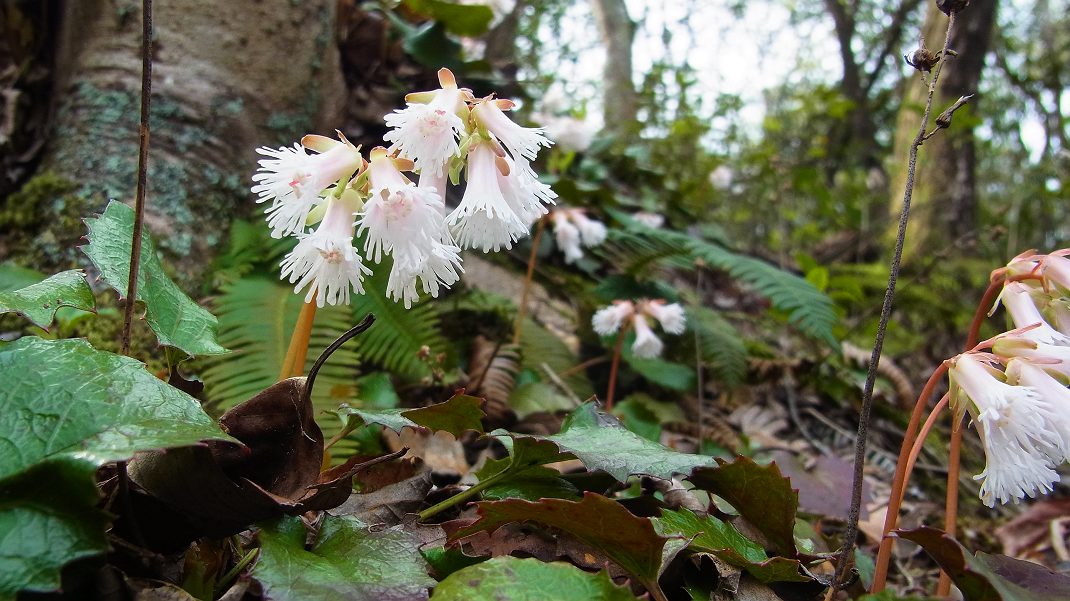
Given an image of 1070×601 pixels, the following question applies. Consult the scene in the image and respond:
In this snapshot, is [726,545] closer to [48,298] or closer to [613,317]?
[48,298]

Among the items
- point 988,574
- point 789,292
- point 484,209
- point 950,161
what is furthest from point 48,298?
point 950,161

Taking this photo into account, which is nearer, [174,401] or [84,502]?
[84,502]

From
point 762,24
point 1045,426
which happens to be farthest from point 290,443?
point 762,24

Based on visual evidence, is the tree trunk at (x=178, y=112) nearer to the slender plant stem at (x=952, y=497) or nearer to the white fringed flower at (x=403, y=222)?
the white fringed flower at (x=403, y=222)

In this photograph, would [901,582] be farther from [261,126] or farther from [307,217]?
[261,126]

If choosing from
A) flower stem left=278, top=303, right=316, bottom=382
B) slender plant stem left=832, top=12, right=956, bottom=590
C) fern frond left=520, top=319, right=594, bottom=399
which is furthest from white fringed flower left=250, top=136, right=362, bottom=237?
fern frond left=520, top=319, right=594, bottom=399

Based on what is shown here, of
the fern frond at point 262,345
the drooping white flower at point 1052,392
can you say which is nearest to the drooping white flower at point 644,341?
the fern frond at point 262,345
